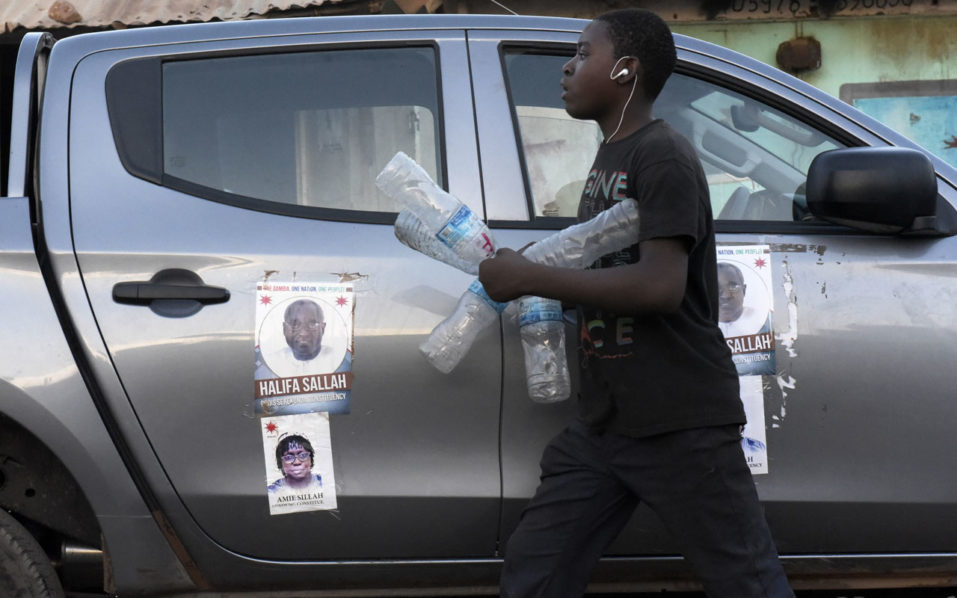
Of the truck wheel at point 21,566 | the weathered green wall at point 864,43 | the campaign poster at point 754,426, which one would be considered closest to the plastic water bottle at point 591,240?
the campaign poster at point 754,426

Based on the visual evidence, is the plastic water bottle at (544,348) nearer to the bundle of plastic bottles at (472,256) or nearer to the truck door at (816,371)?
the bundle of plastic bottles at (472,256)

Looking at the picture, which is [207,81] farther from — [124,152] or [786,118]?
[786,118]

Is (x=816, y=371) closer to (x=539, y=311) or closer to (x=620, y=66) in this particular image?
(x=539, y=311)

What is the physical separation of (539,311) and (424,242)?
0.29m

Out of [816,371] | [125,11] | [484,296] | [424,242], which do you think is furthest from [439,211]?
[125,11]

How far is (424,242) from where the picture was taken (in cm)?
226

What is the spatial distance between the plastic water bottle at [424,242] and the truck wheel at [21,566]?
3.74 feet

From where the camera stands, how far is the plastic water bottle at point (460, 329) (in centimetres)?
228

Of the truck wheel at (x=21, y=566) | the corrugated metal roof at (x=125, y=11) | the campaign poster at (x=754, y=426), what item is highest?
the corrugated metal roof at (x=125, y=11)

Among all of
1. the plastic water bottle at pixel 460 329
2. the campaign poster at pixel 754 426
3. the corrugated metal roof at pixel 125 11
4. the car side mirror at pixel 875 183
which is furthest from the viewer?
the corrugated metal roof at pixel 125 11

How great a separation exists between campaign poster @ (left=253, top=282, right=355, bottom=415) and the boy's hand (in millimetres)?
538

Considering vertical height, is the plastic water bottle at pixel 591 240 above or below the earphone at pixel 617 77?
below

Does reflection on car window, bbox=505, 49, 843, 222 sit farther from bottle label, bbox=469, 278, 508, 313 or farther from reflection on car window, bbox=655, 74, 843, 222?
bottle label, bbox=469, 278, 508, 313

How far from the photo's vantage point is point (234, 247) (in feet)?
8.07
